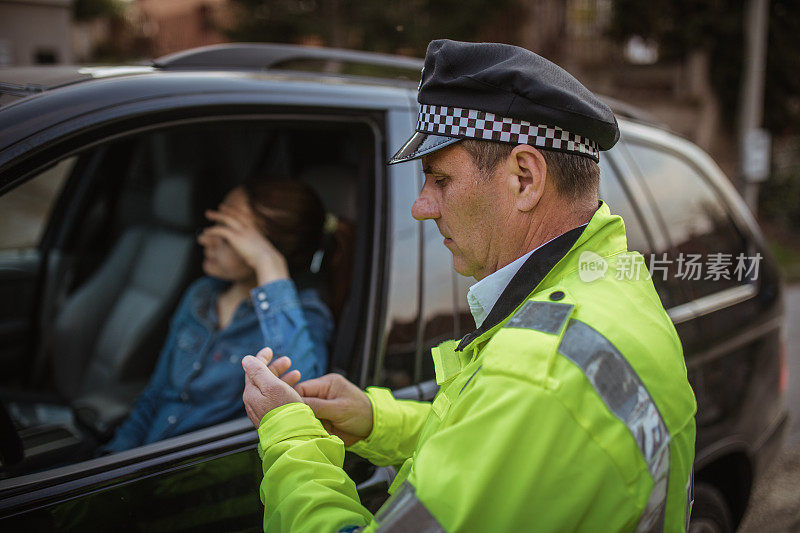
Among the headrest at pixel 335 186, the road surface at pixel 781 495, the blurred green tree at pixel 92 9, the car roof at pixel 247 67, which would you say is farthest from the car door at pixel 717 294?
the blurred green tree at pixel 92 9

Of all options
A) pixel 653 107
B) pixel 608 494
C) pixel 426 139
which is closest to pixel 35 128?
pixel 426 139

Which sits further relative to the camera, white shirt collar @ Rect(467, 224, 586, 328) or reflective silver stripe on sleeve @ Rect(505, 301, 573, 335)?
white shirt collar @ Rect(467, 224, 586, 328)

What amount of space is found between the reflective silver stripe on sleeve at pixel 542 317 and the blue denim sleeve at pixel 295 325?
2.91ft

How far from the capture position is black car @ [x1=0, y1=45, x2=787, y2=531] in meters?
1.37

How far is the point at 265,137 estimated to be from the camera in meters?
2.86

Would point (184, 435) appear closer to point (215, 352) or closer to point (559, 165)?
point (215, 352)

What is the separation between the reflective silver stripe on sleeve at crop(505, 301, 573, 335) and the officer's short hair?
0.77ft

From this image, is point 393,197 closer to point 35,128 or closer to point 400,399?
point 400,399

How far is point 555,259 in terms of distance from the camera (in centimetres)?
113

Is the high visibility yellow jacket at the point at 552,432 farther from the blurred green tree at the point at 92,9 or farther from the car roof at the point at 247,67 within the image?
the blurred green tree at the point at 92,9

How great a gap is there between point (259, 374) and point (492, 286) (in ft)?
1.59

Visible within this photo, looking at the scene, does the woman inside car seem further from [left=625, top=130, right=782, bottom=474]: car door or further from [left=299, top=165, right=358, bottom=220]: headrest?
[left=625, top=130, right=782, bottom=474]: car door

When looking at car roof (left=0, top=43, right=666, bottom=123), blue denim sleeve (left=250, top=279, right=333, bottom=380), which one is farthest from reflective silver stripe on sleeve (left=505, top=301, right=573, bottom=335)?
car roof (left=0, top=43, right=666, bottom=123)

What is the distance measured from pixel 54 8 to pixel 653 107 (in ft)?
32.0
